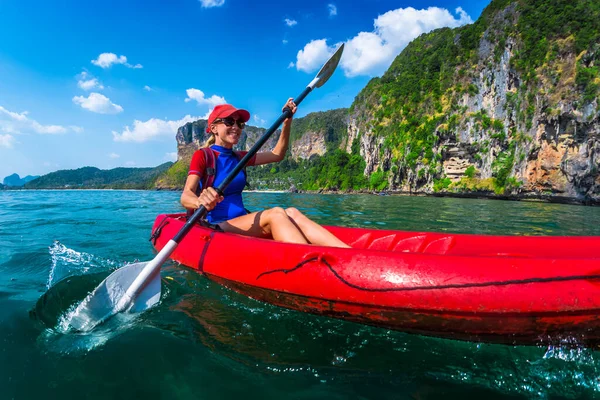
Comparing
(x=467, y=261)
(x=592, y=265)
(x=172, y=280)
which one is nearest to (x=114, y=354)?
(x=172, y=280)

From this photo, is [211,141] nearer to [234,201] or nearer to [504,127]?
[234,201]

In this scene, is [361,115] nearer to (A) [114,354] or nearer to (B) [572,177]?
(B) [572,177]

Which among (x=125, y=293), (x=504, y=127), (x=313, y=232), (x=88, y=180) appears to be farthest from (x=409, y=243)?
(x=88, y=180)

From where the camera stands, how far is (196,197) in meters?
3.22

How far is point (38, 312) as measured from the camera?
8.65ft

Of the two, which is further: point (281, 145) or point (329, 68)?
point (329, 68)

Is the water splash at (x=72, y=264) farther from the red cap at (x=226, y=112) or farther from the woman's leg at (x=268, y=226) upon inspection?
the red cap at (x=226, y=112)

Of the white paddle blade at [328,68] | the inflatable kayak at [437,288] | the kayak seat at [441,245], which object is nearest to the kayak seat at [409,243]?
the kayak seat at [441,245]

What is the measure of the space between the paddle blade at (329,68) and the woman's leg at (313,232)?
2675 millimetres

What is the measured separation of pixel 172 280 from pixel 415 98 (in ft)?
213

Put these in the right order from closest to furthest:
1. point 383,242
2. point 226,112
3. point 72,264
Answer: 1. point 226,112
2. point 383,242
3. point 72,264

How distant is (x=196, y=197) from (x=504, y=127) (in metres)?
48.6

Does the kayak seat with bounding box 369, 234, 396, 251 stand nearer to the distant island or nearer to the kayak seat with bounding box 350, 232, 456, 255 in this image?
the kayak seat with bounding box 350, 232, 456, 255

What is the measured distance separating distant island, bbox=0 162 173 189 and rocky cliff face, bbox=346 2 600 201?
124m
